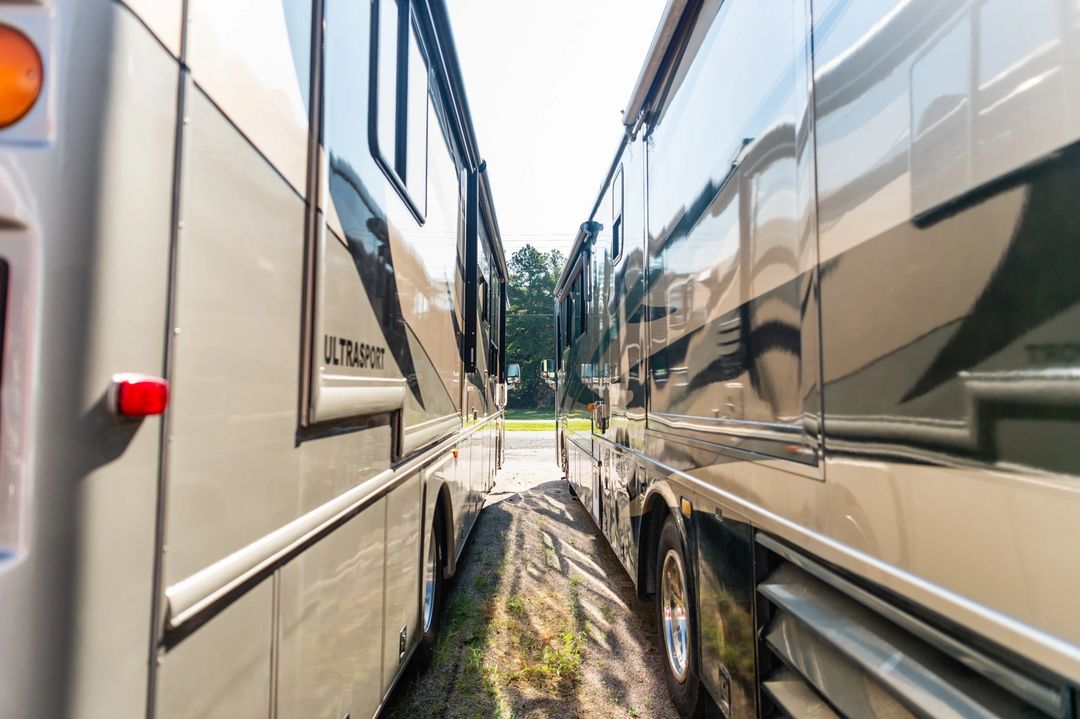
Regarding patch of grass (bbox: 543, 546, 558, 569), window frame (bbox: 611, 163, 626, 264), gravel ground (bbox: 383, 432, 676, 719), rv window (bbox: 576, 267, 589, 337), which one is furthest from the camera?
rv window (bbox: 576, 267, 589, 337)

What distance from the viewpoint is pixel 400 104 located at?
2.56m

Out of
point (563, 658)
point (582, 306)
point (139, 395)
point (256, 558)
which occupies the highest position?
point (582, 306)

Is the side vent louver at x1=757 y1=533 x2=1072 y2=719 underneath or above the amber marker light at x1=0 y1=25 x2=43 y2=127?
underneath

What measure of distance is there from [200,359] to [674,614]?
297 centimetres

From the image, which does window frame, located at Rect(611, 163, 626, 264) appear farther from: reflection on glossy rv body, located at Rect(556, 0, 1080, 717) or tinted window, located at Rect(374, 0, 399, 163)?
tinted window, located at Rect(374, 0, 399, 163)

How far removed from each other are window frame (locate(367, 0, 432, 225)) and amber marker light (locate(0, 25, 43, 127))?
1344 millimetres

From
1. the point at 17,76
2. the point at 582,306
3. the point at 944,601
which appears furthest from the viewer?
the point at 582,306

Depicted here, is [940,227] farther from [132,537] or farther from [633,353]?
[633,353]

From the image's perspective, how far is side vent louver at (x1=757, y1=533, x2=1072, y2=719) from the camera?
102 centimetres

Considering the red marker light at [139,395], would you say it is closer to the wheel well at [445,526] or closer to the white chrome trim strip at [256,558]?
the white chrome trim strip at [256,558]

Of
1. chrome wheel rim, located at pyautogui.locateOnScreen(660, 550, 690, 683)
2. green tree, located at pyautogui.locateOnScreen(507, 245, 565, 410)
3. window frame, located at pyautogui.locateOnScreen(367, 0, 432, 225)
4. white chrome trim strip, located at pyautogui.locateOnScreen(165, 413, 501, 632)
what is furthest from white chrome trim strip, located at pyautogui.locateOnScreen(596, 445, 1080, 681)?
green tree, located at pyautogui.locateOnScreen(507, 245, 565, 410)

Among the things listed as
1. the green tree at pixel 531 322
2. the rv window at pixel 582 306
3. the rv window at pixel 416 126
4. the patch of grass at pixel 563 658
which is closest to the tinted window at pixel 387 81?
the rv window at pixel 416 126

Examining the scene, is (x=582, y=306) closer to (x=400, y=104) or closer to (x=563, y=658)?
(x=563, y=658)

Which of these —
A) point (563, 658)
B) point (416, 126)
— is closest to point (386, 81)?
point (416, 126)
